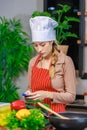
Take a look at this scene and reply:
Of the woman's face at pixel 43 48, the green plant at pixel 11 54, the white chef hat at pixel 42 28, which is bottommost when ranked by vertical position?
the green plant at pixel 11 54

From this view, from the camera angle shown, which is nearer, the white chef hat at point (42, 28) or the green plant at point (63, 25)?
the white chef hat at point (42, 28)

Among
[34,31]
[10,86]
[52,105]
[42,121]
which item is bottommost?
[10,86]

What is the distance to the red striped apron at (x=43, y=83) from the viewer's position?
7.76ft

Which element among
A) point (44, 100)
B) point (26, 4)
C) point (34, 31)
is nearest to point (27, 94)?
point (44, 100)

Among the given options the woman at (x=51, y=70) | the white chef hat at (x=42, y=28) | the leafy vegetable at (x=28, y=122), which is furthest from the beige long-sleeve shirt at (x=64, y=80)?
the leafy vegetable at (x=28, y=122)

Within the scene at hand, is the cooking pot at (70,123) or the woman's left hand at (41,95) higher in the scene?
the cooking pot at (70,123)

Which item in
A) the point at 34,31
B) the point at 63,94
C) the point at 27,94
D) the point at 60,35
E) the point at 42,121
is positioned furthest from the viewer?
the point at 60,35

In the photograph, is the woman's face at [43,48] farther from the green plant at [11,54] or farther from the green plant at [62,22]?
the green plant at [11,54]

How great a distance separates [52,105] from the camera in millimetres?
2363

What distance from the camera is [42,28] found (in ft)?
7.87

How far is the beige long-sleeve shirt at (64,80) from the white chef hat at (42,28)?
0.16 metres

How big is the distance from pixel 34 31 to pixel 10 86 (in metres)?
1.93

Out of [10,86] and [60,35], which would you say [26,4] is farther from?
[10,86]

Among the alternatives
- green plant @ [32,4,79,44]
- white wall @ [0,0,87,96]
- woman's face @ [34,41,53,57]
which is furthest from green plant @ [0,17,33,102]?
woman's face @ [34,41,53,57]
